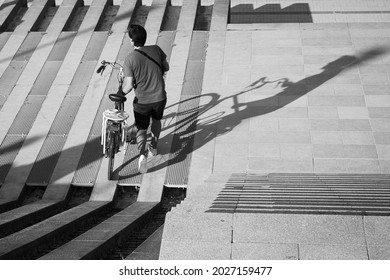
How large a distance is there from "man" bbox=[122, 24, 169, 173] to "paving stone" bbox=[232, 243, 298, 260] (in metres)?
3.28

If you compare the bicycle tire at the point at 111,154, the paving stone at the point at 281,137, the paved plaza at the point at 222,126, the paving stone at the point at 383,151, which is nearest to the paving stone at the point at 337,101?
the paved plaza at the point at 222,126

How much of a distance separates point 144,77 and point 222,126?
190cm

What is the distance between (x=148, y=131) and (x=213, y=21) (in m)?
3.94

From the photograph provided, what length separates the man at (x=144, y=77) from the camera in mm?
7238

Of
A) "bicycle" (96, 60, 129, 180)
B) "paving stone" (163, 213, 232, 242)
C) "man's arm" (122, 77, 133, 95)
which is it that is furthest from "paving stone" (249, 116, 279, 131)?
"paving stone" (163, 213, 232, 242)

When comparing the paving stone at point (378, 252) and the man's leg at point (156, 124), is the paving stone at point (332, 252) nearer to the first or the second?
the paving stone at point (378, 252)

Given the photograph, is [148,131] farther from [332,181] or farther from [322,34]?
[322,34]

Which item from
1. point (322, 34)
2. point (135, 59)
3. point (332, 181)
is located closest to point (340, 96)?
point (322, 34)

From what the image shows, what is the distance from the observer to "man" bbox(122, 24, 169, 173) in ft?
23.7

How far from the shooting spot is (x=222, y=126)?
351 inches

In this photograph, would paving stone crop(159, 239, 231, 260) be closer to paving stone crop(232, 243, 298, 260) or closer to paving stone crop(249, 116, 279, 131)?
paving stone crop(232, 243, 298, 260)

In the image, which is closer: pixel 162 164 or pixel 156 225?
pixel 156 225
